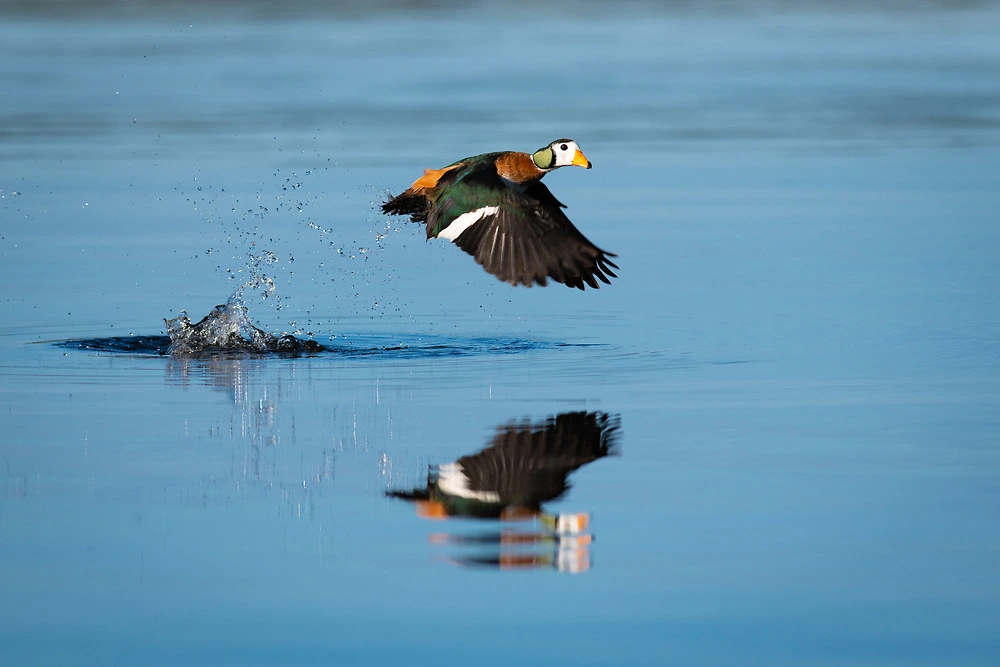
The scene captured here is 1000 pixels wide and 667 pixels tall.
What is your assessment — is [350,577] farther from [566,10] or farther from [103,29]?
[566,10]

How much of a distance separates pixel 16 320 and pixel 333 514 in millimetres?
4584

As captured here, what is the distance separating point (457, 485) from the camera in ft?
20.2

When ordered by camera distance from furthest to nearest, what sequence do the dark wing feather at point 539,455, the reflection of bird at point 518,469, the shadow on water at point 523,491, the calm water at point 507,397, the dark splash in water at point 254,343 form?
the dark splash in water at point 254,343 < the dark wing feather at point 539,455 < the reflection of bird at point 518,469 < the shadow on water at point 523,491 < the calm water at point 507,397

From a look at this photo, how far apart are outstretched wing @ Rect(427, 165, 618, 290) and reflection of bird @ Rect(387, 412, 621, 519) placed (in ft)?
4.93

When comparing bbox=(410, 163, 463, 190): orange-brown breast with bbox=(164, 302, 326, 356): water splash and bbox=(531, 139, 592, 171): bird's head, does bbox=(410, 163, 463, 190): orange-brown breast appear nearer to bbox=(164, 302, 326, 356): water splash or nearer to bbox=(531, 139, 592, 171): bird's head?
bbox=(531, 139, 592, 171): bird's head

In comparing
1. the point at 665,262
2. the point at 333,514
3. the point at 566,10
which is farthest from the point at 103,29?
the point at 333,514

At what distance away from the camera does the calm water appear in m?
4.85

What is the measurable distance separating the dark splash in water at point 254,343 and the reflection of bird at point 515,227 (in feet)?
1.79

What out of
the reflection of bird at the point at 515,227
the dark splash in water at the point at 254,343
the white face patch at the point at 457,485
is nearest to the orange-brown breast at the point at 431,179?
the reflection of bird at the point at 515,227

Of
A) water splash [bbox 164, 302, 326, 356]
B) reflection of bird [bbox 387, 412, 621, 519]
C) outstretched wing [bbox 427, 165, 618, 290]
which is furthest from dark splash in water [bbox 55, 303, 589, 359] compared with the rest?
reflection of bird [bbox 387, 412, 621, 519]

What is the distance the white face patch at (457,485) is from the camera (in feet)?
19.7

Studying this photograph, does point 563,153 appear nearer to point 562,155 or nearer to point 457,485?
point 562,155

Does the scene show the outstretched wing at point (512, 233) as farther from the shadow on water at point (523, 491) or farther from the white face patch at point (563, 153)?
the shadow on water at point (523, 491)

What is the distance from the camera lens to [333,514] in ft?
19.0
